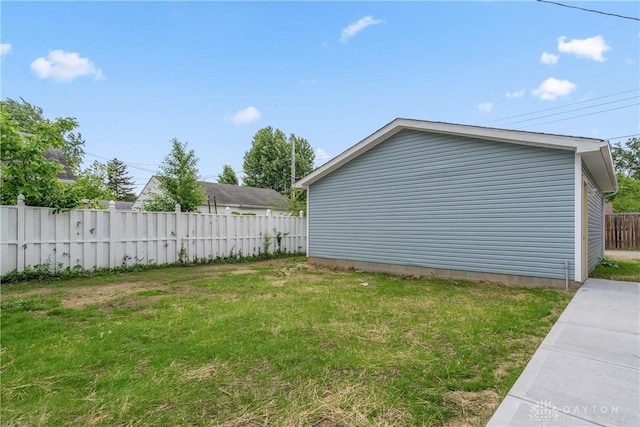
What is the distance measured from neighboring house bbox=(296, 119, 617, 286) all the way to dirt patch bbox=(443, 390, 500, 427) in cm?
487

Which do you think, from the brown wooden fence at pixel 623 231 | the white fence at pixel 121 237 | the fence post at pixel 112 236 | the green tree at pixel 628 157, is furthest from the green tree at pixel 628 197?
the fence post at pixel 112 236

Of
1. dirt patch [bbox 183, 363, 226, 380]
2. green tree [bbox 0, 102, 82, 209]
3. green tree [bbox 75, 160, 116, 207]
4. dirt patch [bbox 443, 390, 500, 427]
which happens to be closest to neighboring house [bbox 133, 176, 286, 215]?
green tree [bbox 75, 160, 116, 207]

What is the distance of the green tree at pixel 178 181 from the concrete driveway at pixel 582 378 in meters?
10.0

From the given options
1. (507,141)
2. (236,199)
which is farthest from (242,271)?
(236,199)

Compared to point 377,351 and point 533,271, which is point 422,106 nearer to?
point 533,271

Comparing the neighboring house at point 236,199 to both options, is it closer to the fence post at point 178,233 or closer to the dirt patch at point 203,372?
the fence post at point 178,233

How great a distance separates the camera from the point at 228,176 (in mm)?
34375

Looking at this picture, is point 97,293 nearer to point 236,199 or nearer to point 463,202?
point 463,202

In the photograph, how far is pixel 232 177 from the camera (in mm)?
34469

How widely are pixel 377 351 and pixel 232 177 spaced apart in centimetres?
3357

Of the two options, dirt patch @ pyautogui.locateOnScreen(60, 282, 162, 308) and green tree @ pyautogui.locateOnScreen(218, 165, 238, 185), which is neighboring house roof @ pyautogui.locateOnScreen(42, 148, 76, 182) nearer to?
dirt patch @ pyautogui.locateOnScreen(60, 282, 162, 308)

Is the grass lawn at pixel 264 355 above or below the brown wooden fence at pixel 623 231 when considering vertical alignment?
below

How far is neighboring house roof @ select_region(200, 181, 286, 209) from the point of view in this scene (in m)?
20.8

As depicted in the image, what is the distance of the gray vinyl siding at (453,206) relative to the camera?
5.92 meters
